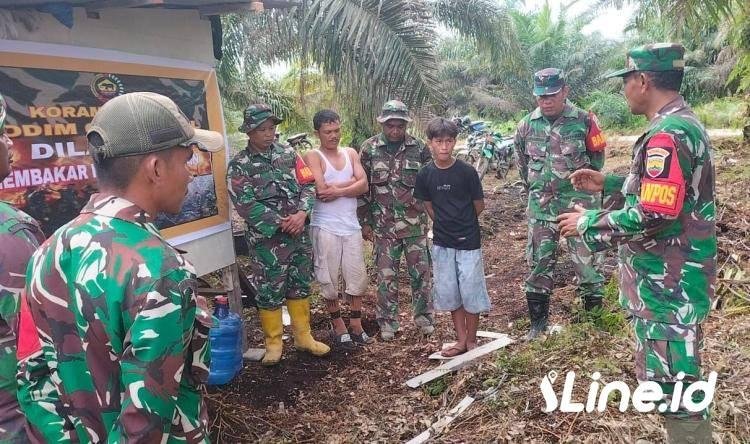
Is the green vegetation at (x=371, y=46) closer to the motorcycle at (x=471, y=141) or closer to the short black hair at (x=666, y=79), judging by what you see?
the short black hair at (x=666, y=79)

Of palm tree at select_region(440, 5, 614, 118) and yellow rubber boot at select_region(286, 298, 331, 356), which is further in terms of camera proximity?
palm tree at select_region(440, 5, 614, 118)

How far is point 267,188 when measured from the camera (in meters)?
4.08

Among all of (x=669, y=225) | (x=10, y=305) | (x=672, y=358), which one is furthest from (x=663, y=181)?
(x=10, y=305)

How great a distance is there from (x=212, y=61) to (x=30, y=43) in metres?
1.39

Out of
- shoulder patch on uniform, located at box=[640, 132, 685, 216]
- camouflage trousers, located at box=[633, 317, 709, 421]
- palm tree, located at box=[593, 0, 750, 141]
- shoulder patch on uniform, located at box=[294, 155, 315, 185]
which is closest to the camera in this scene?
shoulder patch on uniform, located at box=[640, 132, 685, 216]

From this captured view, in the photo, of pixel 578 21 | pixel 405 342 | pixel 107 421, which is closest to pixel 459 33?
pixel 405 342

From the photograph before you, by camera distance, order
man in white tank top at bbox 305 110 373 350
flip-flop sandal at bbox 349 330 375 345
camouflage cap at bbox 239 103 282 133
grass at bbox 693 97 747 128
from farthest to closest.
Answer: grass at bbox 693 97 747 128 → flip-flop sandal at bbox 349 330 375 345 → man in white tank top at bbox 305 110 373 350 → camouflage cap at bbox 239 103 282 133

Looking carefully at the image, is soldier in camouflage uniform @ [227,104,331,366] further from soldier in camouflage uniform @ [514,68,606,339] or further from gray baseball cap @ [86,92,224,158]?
gray baseball cap @ [86,92,224,158]

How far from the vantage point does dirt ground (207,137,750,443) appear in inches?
113

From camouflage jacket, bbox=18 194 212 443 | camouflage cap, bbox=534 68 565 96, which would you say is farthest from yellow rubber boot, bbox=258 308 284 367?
camouflage jacket, bbox=18 194 212 443

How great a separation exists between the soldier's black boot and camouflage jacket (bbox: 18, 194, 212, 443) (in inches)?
131

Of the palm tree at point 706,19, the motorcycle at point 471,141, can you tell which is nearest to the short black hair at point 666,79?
the palm tree at point 706,19

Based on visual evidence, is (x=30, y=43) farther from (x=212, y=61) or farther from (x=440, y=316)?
(x=440, y=316)

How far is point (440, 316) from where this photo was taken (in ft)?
17.2
